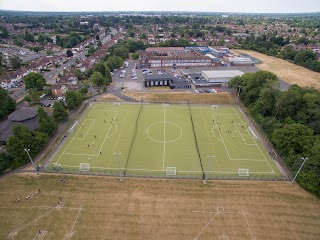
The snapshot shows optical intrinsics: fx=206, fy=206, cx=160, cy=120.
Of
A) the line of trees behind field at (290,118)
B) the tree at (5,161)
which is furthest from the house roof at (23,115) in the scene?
the line of trees behind field at (290,118)

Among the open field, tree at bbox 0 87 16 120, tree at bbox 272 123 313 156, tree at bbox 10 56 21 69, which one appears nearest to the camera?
tree at bbox 272 123 313 156

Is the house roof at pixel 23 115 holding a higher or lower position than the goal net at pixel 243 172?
higher

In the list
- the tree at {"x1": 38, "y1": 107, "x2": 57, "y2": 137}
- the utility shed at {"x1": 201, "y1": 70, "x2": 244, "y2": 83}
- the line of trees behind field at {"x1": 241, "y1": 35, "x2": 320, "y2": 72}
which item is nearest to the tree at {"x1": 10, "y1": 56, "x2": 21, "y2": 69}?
the tree at {"x1": 38, "y1": 107, "x2": 57, "y2": 137}

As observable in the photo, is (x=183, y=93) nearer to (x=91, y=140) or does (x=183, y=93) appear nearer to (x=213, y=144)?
(x=213, y=144)

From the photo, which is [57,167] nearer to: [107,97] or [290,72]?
[107,97]

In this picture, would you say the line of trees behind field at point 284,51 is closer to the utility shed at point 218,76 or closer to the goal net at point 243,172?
the utility shed at point 218,76

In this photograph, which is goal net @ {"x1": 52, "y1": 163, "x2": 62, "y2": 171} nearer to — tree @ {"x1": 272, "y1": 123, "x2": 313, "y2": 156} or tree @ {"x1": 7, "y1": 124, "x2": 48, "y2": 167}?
tree @ {"x1": 7, "y1": 124, "x2": 48, "y2": 167}

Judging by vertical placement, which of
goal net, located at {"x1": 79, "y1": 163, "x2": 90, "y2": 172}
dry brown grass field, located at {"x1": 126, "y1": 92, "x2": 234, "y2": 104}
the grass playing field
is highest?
goal net, located at {"x1": 79, "y1": 163, "x2": 90, "y2": 172}

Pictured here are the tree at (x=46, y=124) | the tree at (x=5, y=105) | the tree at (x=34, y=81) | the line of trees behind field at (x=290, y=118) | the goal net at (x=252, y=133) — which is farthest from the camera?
the tree at (x=34, y=81)
